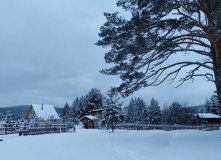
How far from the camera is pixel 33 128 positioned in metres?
17.8

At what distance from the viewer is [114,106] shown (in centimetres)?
2094

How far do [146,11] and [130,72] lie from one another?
3436 millimetres

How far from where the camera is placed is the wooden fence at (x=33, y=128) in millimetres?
16731

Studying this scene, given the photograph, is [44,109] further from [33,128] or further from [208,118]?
[208,118]

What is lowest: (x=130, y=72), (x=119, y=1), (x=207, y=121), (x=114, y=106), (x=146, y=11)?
(x=207, y=121)

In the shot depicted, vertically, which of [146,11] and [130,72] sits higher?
[146,11]

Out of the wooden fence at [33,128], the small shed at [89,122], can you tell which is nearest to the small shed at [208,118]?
the small shed at [89,122]

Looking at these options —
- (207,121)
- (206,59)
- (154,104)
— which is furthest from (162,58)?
(154,104)

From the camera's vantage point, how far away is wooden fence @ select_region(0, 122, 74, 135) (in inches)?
659

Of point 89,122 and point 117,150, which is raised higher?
point 117,150

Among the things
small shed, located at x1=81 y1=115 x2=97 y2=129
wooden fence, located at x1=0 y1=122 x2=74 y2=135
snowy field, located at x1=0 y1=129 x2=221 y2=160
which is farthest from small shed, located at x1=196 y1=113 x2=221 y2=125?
snowy field, located at x1=0 y1=129 x2=221 y2=160

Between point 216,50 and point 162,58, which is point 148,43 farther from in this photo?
point 216,50

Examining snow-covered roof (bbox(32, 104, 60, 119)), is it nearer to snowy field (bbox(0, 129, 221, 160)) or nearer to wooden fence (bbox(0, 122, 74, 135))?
wooden fence (bbox(0, 122, 74, 135))

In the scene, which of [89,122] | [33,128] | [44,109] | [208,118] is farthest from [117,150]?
[208,118]
